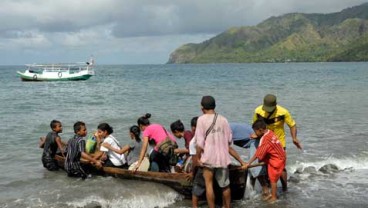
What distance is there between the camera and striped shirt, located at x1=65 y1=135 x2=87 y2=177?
10.7 m

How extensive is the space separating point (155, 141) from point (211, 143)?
2.28 m

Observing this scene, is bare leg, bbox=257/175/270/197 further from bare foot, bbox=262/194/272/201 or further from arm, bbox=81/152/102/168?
arm, bbox=81/152/102/168

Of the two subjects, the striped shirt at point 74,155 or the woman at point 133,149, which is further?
the striped shirt at point 74,155

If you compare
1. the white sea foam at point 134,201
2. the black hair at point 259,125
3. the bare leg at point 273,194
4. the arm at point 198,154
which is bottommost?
the white sea foam at point 134,201

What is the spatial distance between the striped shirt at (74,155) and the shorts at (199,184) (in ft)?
11.5

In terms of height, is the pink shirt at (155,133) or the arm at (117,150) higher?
the pink shirt at (155,133)

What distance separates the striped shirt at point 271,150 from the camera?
28.5ft

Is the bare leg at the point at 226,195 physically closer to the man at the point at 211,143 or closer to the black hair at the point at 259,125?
the man at the point at 211,143

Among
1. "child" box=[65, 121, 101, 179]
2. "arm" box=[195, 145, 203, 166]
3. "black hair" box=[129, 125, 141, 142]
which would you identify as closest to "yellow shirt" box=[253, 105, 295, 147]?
"arm" box=[195, 145, 203, 166]

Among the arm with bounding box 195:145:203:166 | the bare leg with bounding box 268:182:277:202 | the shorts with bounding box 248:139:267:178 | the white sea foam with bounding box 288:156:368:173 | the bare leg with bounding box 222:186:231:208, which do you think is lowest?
the white sea foam with bounding box 288:156:368:173

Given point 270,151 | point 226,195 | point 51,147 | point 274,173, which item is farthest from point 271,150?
point 51,147

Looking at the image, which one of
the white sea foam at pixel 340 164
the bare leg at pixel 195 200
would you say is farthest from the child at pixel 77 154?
the white sea foam at pixel 340 164

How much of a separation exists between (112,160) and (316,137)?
29.9ft

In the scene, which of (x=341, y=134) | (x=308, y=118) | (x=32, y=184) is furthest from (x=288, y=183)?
(x=308, y=118)
